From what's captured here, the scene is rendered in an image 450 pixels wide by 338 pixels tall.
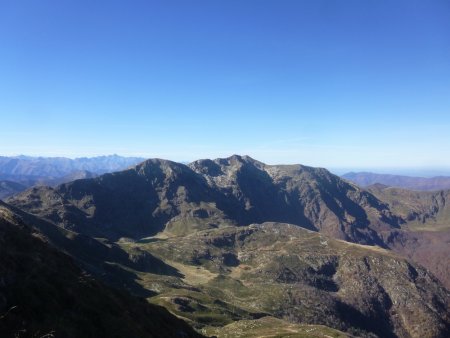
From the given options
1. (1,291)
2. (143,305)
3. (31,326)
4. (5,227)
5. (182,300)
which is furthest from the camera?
(182,300)

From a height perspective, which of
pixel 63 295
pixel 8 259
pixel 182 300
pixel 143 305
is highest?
pixel 8 259

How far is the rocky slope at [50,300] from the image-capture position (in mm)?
40094

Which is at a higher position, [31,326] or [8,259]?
[8,259]

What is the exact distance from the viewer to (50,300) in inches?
1820

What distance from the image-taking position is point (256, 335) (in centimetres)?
13038

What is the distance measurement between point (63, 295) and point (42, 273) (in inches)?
194

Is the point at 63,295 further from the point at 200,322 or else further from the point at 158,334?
the point at 200,322

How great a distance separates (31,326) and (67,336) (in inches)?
154

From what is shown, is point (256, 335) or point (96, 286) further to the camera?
point (256, 335)

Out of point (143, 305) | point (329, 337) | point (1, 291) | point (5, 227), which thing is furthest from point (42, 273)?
point (329, 337)

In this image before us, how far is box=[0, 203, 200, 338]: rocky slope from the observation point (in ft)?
132

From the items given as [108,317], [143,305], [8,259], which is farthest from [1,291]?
[143,305]

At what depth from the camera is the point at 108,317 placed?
2007 inches

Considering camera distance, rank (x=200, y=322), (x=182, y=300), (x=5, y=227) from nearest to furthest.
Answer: (x=5, y=227), (x=200, y=322), (x=182, y=300)
